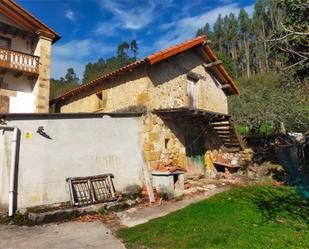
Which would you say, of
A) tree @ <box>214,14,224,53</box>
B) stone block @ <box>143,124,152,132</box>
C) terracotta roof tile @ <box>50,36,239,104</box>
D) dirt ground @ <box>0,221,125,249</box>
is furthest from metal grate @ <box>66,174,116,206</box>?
tree @ <box>214,14,224,53</box>

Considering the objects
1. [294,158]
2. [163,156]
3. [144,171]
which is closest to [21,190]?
[144,171]

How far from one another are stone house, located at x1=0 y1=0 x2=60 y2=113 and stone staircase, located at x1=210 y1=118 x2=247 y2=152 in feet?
31.1

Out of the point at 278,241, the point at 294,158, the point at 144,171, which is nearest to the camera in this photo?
the point at 278,241

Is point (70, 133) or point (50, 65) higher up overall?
Result: point (50, 65)

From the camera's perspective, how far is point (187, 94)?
45.8 ft

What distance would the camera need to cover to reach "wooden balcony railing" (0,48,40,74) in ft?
46.8

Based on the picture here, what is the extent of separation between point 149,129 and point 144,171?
164 centimetres

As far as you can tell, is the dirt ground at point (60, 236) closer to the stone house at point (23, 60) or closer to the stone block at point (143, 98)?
the stone block at point (143, 98)

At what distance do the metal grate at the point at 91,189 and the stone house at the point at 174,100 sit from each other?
6.57 ft

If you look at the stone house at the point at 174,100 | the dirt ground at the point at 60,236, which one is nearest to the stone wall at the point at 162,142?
the stone house at the point at 174,100

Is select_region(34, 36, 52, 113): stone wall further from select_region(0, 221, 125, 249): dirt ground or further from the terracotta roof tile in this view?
select_region(0, 221, 125, 249): dirt ground

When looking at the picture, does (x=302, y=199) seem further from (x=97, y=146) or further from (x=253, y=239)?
(x=97, y=146)

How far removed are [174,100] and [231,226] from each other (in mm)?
7142

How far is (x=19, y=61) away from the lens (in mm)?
14883
